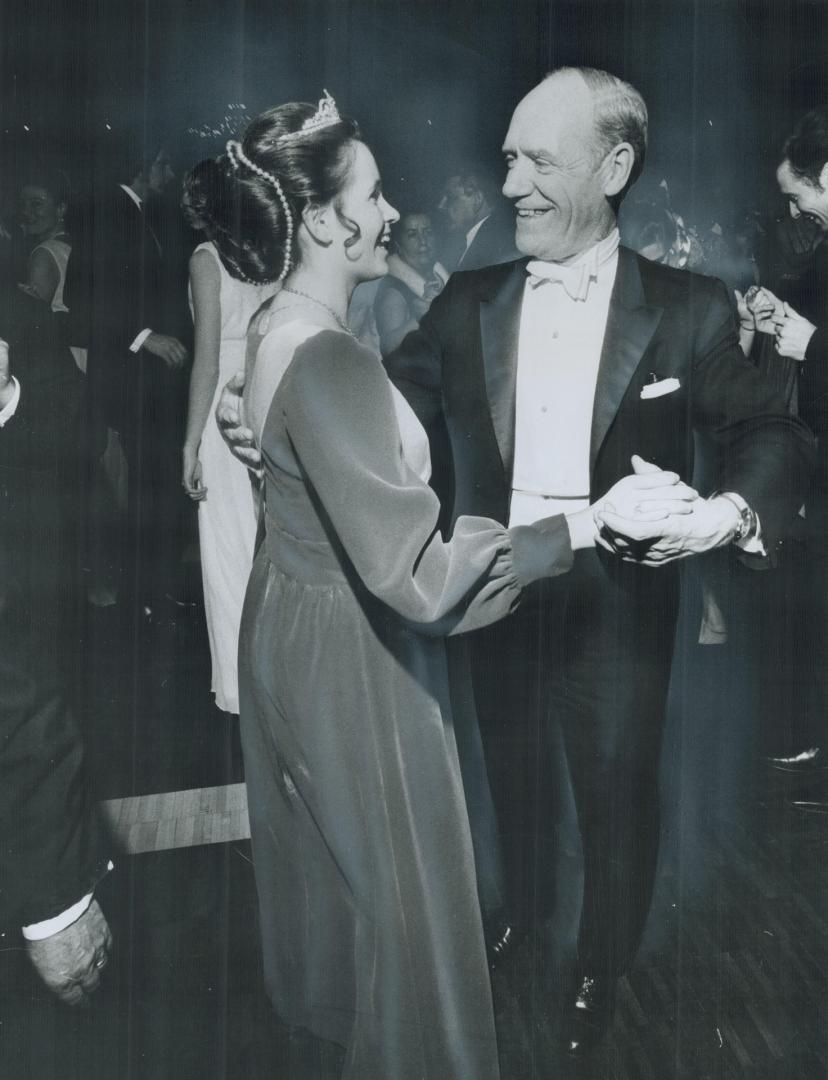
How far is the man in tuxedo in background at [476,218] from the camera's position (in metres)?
1.99

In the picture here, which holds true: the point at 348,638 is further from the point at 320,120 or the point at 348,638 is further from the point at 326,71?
the point at 326,71

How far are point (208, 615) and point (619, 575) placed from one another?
79 centimetres

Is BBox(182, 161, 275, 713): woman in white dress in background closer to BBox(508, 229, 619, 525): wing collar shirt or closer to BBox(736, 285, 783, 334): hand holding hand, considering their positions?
BBox(508, 229, 619, 525): wing collar shirt

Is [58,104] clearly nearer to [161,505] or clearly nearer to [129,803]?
[161,505]

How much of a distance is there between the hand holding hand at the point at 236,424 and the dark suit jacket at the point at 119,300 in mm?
125

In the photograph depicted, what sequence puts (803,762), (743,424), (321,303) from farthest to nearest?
(803,762) < (743,424) < (321,303)

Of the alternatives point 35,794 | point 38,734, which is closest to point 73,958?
point 35,794

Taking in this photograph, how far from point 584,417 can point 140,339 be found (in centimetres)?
83

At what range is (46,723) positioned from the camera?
7.00ft

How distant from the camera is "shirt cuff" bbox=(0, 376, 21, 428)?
2049mm

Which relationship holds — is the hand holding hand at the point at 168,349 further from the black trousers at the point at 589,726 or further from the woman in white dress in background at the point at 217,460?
the black trousers at the point at 589,726

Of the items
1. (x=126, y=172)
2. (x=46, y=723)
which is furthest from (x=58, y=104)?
(x=46, y=723)

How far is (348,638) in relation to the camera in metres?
1.96

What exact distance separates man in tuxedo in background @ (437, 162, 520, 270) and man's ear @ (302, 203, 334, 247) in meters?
0.23
